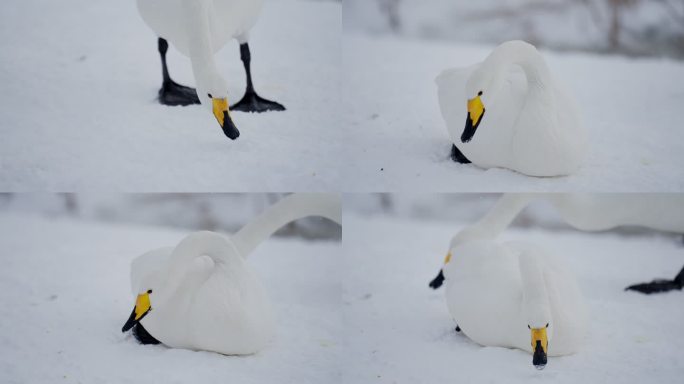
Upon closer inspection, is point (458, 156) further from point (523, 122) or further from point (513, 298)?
point (513, 298)

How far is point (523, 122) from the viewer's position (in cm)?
257

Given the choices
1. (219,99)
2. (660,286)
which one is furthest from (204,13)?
(660,286)

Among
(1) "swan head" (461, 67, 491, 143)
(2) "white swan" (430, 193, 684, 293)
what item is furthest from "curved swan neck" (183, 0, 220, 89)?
(2) "white swan" (430, 193, 684, 293)

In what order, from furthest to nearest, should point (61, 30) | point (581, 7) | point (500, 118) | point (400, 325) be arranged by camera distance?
point (581, 7)
point (61, 30)
point (400, 325)
point (500, 118)

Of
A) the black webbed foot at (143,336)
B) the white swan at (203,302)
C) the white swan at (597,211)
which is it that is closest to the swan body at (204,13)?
the white swan at (203,302)

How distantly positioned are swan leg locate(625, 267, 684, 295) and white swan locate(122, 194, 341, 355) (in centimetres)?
112

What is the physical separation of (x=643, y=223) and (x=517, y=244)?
0.46 meters

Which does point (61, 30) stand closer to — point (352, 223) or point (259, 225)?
point (259, 225)

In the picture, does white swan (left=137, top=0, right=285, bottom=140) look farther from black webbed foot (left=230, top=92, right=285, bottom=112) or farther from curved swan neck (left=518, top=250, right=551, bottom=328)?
curved swan neck (left=518, top=250, right=551, bottom=328)

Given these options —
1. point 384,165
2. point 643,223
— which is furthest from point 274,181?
point 643,223

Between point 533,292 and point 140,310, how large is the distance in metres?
0.96

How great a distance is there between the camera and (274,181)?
2670 millimetres

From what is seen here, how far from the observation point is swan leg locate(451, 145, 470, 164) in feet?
8.82

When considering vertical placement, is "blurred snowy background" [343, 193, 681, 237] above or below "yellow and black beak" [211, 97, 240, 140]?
below
